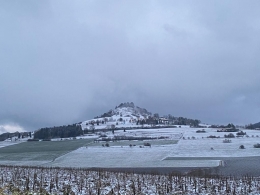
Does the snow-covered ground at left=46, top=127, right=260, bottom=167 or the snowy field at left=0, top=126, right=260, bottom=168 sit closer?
the snow-covered ground at left=46, top=127, right=260, bottom=167

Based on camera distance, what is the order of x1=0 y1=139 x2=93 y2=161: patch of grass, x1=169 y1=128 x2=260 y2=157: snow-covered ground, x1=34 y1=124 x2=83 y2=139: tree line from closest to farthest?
x1=169 y1=128 x2=260 y2=157: snow-covered ground < x1=0 y1=139 x2=93 y2=161: patch of grass < x1=34 y1=124 x2=83 y2=139: tree line

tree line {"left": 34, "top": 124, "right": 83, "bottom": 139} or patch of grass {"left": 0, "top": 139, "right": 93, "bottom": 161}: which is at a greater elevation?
tree line {"left": 34, "top": 124, "right": 83, "bottom": 139}

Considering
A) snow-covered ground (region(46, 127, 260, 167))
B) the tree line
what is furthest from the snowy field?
the tree line

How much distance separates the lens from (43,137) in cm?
15212

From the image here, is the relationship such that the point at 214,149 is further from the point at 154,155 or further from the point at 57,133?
the point at 57,133

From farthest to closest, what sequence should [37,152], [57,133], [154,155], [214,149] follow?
[57,133]
[37,152]
[214,149]
[154,155]

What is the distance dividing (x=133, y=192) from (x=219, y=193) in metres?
6.35

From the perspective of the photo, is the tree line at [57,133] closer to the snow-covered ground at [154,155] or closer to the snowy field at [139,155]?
the snowy field at [139,155]

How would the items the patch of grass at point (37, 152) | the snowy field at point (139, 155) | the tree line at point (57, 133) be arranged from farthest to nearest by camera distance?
the tree line at point (57, 133) < the patch of grass at point (37, 152) < the snowy field at point (139, 155)

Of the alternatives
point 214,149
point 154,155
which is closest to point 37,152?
Result: point 154,155

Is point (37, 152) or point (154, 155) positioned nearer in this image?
point (154, 155)

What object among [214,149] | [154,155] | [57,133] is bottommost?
[154,155]

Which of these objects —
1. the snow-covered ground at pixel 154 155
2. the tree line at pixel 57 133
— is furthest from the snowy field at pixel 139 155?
the tree line at pixel 57 133

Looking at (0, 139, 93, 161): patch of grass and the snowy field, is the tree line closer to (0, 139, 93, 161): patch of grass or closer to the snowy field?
(0, 139, 93, 161): patch of grass
